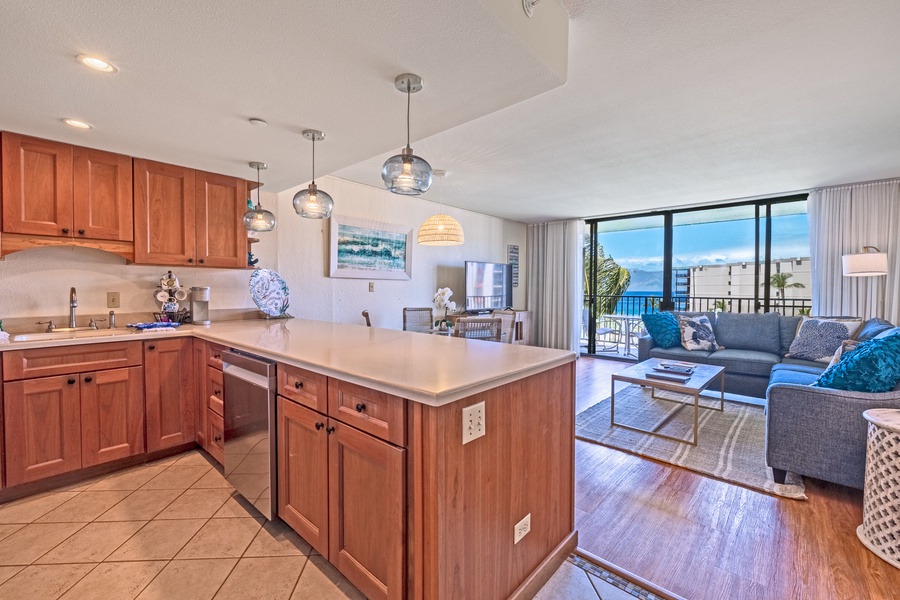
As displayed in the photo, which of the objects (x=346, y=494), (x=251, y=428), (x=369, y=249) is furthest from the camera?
(x=369, y=249)

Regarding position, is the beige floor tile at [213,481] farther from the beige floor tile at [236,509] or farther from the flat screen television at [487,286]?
the flat screen television at [487,286]

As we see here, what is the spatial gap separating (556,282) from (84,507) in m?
A: 6.07

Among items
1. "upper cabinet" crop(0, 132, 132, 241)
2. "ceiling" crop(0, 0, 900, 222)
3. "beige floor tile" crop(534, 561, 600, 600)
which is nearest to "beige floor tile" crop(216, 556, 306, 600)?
"beige floor tile" crop(534, 561, 600, 600)

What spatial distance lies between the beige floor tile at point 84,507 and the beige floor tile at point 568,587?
2.21 m

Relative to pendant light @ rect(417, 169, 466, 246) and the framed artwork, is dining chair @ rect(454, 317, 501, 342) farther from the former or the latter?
the framed artwork

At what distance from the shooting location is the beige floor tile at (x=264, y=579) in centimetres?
147

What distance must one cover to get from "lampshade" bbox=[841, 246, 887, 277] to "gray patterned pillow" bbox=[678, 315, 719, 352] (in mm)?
1333

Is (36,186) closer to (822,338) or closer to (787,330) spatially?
(822,338)

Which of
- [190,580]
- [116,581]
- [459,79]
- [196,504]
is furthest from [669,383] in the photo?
[116,581]

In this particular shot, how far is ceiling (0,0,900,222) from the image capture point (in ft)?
4.25

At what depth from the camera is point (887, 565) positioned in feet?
5.31

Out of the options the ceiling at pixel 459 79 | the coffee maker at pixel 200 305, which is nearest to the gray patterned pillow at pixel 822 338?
the ceiling at pixel 459 79

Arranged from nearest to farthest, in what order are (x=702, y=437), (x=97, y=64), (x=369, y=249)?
1. (x=97, y=64)
2. (x=702, y=437)
3. (x=369, y=249)

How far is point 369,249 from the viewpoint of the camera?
4363mm
